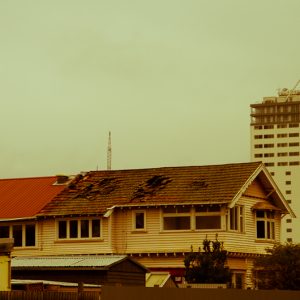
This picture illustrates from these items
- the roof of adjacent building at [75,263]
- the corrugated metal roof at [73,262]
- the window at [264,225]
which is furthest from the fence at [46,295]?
the window at [264,225]

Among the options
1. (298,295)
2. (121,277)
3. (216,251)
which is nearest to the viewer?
(298,295)

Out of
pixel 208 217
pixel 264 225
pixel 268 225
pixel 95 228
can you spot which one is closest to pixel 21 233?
pixel 95 228

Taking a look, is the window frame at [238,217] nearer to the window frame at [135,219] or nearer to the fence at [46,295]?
the window frame at [135,219]

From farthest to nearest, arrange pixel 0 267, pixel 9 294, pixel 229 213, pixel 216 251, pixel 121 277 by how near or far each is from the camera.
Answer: pixel 229 213 → pixel 216 251 → pixel 121 277 → pixel 0 267 → pixel 9 294

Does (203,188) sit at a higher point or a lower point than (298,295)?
higher

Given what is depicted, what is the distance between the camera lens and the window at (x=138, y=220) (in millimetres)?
63438

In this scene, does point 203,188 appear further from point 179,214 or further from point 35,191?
point 35,191

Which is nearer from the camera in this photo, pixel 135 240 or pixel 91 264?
pixel 91 264

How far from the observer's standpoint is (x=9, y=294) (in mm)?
32375

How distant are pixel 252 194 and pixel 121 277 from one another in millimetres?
18929

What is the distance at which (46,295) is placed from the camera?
33.2m

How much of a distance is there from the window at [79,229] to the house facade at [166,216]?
6 centimetres

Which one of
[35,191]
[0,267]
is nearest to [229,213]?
[35,191]

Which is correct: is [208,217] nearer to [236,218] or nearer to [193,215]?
[193,215]
